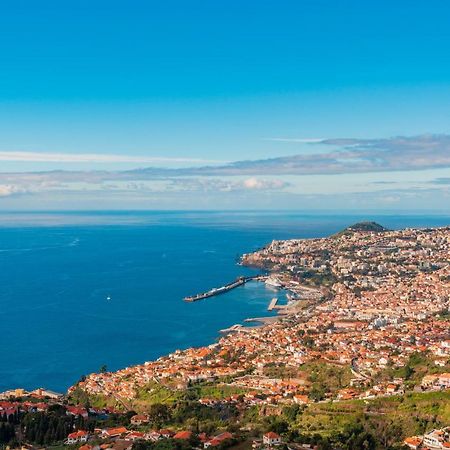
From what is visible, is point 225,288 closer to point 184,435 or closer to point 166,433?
point 166,433

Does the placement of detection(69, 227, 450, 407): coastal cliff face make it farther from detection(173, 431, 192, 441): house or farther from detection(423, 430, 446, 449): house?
detection(173, 431, 192, 441): house

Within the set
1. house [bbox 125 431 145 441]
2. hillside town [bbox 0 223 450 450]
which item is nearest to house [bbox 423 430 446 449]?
hillside town [bbox 0 223 450 450]

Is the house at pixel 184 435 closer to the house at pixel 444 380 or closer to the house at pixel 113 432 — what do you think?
the house at pixel 113 432

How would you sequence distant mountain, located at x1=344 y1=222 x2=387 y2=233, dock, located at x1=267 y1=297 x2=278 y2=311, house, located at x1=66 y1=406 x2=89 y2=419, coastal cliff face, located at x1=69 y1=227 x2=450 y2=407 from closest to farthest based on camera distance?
house, located at x1=66 y1=406 x2=89 y2=419 → coastal cliff face, located at x1=69 y1=227 x2=450 y2=407 → dock, located at x1=267 y1=297 x2=278 y2=311 → distant mountain, located at x1=344 y1=222 x2=387 y2=233

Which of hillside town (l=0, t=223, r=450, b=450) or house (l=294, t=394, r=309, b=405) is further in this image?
house (l=294, t=394, r=309, b=405)

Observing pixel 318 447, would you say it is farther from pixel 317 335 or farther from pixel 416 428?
pixel 317 335

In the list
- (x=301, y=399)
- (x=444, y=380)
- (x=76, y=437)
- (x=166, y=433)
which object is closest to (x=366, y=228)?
(x=444, y=380)

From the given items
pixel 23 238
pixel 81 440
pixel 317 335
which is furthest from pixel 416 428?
pixel 23 238
